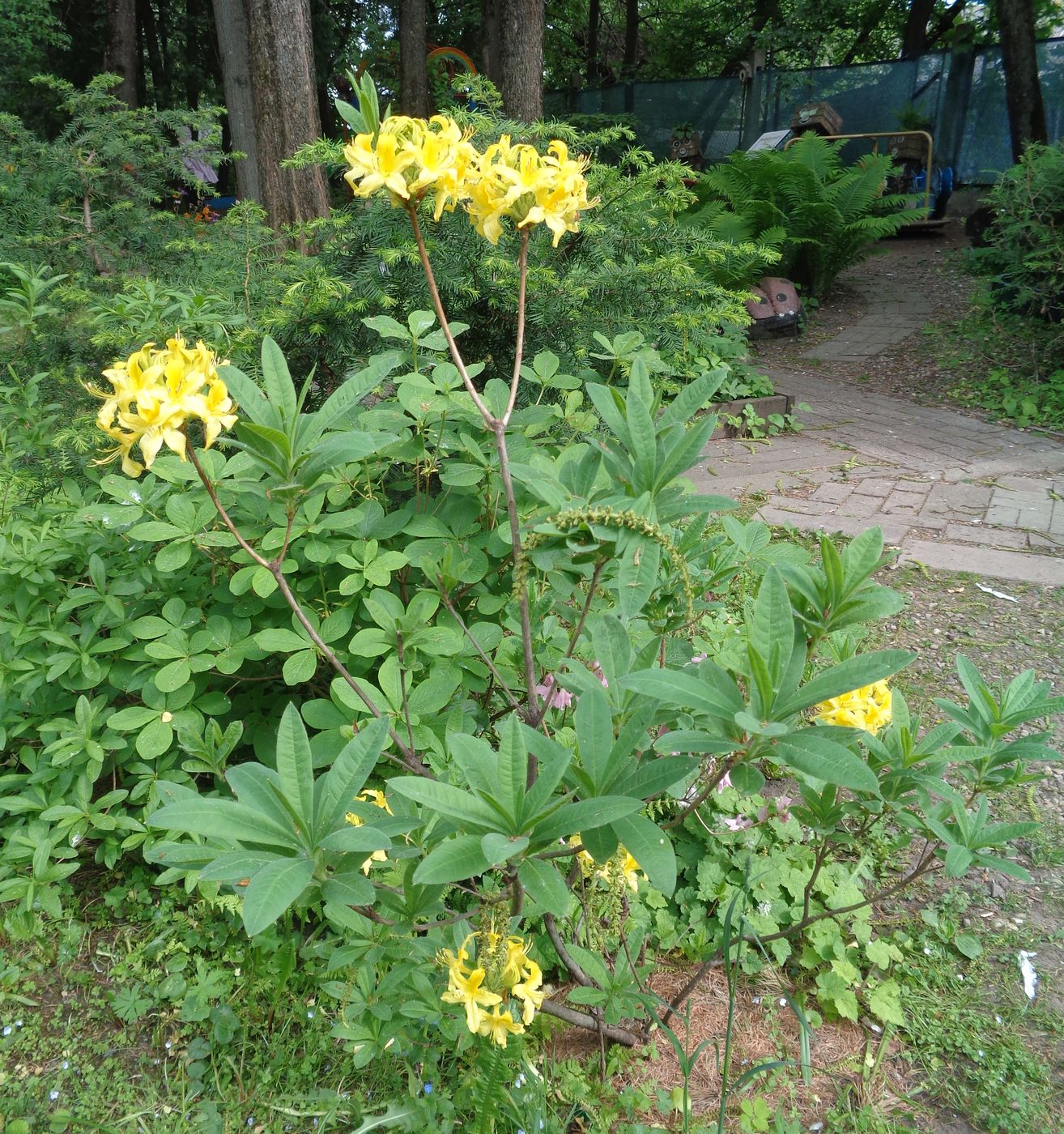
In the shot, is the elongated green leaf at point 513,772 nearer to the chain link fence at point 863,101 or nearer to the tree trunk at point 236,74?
the tree trunk at point 236,74

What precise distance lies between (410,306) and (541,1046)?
2.09m

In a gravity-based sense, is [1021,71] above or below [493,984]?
above

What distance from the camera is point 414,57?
12172mm

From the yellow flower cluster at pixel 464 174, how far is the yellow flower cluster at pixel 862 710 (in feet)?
2.88

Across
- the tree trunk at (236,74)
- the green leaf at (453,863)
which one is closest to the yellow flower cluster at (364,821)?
the green leaf at (453,863)

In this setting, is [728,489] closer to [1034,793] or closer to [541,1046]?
[1034,793]

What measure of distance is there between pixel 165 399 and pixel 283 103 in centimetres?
575

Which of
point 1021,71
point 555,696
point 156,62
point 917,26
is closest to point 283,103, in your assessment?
point 555,696

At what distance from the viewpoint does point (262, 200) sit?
602 cm

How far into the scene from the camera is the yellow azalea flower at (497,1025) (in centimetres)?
116

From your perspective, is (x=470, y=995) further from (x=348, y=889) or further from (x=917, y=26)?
(x=917, y=26)

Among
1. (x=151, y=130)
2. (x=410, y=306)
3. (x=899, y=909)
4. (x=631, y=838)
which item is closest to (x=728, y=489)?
(x=410, y=306)

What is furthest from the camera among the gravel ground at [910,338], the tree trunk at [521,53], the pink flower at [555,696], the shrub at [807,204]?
the shrub at [807,204]

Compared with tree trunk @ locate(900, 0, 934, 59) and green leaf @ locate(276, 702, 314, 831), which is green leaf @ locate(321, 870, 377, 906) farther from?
tree trunk @ locate(900, 0, 934, 59)
